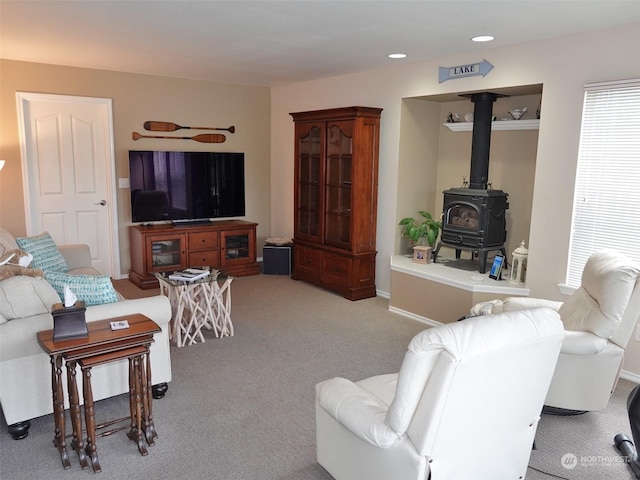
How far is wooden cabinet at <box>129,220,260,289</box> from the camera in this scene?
583 cm

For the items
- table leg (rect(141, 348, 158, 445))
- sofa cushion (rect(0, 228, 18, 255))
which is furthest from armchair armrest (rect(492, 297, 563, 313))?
sofa cushion (rect(0, 228, 18, 255))

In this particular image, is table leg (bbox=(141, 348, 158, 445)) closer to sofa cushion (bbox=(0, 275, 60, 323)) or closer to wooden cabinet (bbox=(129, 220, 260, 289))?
sofa cushion (bbox=(0, 275, 60, 323))

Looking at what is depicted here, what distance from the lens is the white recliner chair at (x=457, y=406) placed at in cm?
178

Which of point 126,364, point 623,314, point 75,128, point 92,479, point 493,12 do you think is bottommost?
point 92,479

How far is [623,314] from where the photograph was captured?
2.86 meters

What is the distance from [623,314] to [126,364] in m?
2.99

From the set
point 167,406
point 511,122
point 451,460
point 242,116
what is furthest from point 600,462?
point 242,116

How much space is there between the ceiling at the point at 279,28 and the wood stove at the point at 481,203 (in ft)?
1.90

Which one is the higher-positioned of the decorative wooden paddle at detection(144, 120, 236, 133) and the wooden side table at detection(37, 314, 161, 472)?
the decorative wooden paddle at detection(144, 120, 236, 133)

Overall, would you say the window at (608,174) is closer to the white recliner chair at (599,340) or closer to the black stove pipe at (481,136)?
the white recliner chair at (599,340)

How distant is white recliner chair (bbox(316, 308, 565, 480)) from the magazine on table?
2.19 m

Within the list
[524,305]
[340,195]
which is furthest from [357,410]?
[340,195]

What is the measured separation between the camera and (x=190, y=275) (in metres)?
4.20

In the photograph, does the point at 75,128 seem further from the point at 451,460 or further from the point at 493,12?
the point at 451,460
